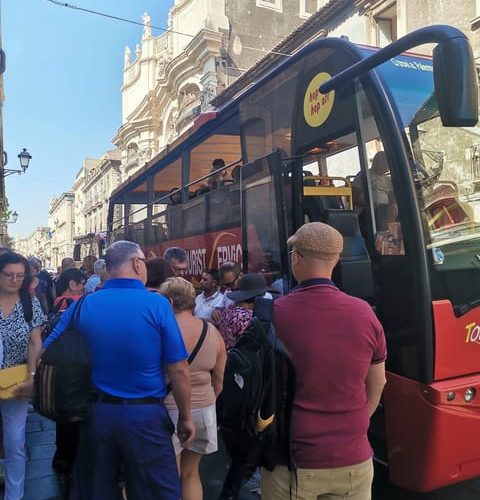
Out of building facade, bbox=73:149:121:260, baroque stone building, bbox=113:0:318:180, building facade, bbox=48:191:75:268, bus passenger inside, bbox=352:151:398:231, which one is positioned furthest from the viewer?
building facade, bbox=48:191:75:268

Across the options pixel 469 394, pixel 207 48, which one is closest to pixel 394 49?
pixel 469 394

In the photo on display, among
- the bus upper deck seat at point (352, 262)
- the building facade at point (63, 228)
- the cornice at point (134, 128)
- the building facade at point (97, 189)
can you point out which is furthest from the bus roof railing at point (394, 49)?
the building facade at point (63, 228)

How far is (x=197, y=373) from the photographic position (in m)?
3.20

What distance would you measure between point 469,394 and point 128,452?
2128 mm

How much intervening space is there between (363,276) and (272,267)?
1228mm

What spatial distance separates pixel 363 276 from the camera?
361cm

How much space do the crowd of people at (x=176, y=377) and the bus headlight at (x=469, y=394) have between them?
1.16 m

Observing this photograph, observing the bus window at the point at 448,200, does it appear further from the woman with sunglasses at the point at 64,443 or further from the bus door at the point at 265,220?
the woman with sunglasses at the point at 64,443

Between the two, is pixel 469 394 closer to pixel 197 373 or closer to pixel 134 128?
pixel 197 373

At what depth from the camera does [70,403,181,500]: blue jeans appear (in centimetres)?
255

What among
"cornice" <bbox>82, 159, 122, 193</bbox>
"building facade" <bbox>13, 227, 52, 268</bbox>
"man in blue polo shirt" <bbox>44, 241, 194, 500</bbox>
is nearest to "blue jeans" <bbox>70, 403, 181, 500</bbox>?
"man in blue polo shirt" <bbox>44, 241, 194, 500</bbox>

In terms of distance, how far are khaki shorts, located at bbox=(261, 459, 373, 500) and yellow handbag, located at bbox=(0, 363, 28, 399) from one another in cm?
225

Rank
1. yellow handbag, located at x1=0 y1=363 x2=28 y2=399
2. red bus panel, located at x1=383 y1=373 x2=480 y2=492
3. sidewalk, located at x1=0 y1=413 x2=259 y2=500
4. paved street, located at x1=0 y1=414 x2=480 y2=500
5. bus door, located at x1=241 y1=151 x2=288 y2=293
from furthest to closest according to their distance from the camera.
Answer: bus door, located at x1=241 y1=151 x2=288 y2=293 → sidewalk, located at x1=0 y1=413 x2=259 y2=500 → paved street, located at x1=0 y1=414 x2=480 y2=500 → yellow handbag, located at x1=0 y1=363 x2=28 y2=399 → red bus panel, located at x1=383 y1=373 x2=480 y2=492

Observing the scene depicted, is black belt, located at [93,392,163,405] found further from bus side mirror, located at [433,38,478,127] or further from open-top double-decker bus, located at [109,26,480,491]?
bus side mirror, located at [433,38,478,127]
